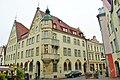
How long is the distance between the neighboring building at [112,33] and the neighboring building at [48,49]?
44.4 feet

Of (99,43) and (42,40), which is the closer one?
(42,40)

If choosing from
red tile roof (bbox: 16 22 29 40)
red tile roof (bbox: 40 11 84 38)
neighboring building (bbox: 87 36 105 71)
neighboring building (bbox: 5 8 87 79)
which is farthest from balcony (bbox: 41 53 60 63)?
neighboring building (bbox: 87 36 105 71)

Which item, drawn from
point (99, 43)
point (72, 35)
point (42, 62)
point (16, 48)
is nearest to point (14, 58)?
point (16, 48)

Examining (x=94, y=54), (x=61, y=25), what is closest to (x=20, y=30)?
(x=61, y=25)

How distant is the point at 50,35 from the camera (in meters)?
36.6

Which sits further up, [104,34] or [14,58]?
[104,34]

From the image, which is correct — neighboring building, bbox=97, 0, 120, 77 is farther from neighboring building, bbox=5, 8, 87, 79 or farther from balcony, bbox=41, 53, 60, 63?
neighboring building, bbox=5, 8, 87, 79

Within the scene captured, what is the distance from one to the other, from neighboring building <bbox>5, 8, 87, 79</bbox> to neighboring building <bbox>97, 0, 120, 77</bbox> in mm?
13531

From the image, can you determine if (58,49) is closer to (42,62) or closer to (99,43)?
(42,62)

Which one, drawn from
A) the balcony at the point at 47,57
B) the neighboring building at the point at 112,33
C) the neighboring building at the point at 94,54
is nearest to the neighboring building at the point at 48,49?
the balcony at the point at 47,57

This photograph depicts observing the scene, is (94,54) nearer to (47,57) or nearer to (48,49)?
(48,49)

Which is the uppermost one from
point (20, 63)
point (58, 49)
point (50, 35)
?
point (50, 35)

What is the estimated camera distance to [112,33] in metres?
21.3

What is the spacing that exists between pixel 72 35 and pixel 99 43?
1765cm
